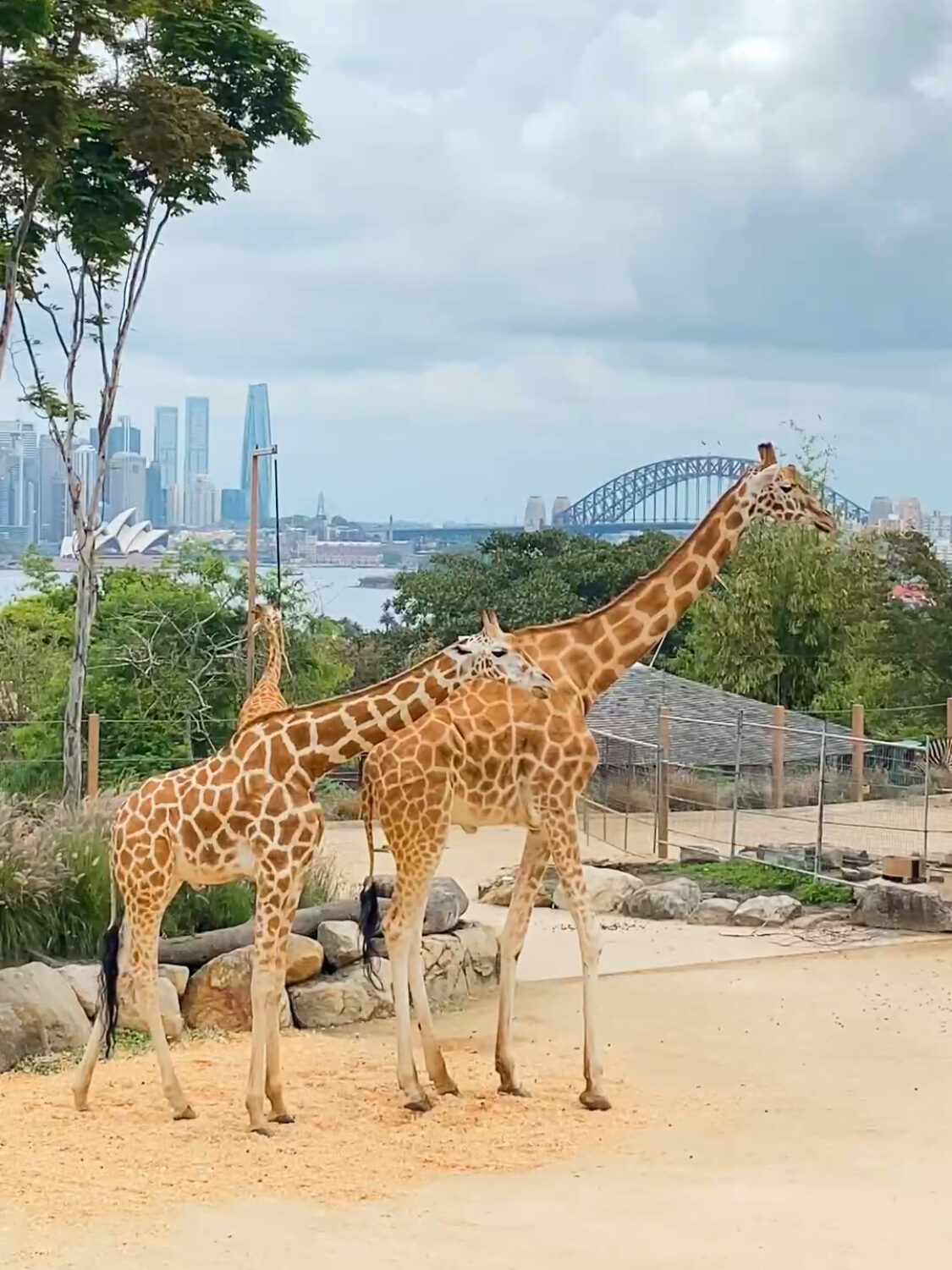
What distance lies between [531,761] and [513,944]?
899 millimetres

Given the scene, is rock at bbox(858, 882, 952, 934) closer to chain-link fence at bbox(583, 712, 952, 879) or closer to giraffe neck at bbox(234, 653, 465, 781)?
chain-link fence at bbox(583, 712, 952, 879)

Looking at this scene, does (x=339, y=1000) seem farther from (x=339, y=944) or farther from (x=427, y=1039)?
(x=427, y=1039)

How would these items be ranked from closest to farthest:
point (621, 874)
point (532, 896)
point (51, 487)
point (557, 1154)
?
point (557, 1154), point (532, 896), point (621, 874), point (51, 487)

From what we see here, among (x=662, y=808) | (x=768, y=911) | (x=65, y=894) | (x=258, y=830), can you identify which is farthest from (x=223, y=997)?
(x=662, y=808)

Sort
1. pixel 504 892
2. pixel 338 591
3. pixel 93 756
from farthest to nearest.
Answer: pixel 338 591 < pixel 93 756 < pixel 504 892

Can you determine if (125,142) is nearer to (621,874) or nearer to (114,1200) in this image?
(621,874)

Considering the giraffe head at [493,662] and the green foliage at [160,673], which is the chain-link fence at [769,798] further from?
the giraffe head at [493,662]

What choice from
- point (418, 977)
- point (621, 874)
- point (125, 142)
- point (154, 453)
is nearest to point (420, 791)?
point (418, 977)

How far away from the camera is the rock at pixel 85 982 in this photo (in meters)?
7.89

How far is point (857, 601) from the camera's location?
25531 millimetres

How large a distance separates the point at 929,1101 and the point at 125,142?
10.2 metres

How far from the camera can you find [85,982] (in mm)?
7977

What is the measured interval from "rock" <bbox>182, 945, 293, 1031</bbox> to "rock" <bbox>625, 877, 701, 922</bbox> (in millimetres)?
4296

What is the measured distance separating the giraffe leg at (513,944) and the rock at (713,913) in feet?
14.5
